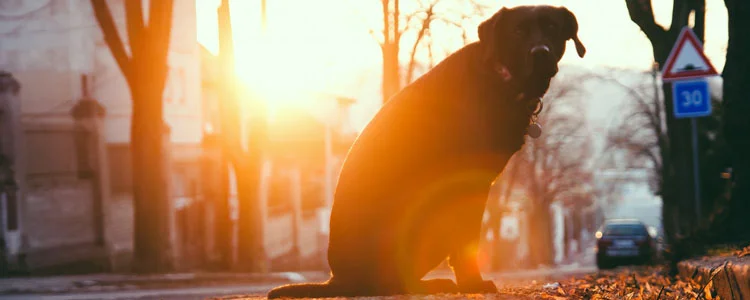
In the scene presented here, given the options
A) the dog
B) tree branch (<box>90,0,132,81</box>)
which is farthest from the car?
the dog

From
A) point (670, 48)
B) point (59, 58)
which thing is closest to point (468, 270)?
point (670, 48)

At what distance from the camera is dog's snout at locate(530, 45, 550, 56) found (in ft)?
18.3

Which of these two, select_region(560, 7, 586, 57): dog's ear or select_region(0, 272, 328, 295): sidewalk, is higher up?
select_region(560, 7, 586, 57): dog's ear

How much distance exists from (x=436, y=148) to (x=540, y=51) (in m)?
0.80

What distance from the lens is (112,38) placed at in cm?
1711

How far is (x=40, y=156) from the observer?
98.7ft

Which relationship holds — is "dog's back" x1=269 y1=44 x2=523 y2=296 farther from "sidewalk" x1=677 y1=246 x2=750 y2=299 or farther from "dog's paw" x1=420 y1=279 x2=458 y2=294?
"sidewalk" x1=677 y1=246 x2=750 y2=299

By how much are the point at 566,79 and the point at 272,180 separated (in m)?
15.2

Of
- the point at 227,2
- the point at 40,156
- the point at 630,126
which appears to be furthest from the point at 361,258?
the point at 630,126

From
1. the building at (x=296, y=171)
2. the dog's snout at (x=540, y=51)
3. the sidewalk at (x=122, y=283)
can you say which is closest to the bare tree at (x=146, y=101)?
the sidewalk at (x=122, y=283)

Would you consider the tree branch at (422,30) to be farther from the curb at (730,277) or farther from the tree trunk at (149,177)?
the curb at (730,277)

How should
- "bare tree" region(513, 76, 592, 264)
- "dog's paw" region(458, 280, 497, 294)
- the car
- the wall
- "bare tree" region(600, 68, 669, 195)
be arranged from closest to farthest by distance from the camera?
"dog's paw" region(458, 280, 497, 294), the car, the wall, "bare tree" region(600, 68, 669, 195), "bare tree" region(513, 76, 592, 264)

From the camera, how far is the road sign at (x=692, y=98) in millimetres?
13242

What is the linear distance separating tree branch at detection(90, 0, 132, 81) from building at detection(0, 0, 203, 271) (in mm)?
10714
